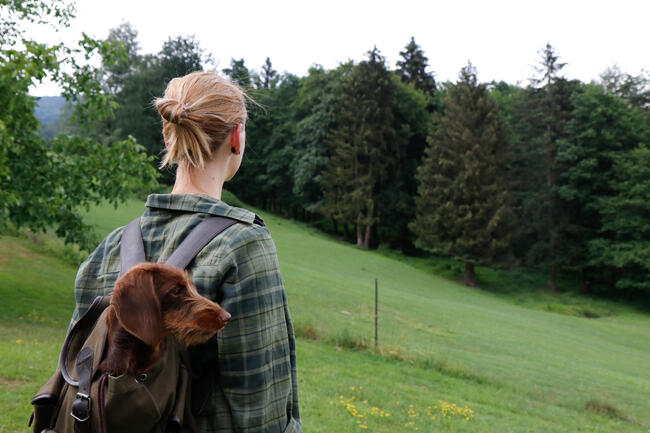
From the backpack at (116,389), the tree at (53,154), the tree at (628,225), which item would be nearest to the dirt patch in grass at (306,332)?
the tree at (53,154)

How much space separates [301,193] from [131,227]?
5031 cm

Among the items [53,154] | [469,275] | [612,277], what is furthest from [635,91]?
[53,154]

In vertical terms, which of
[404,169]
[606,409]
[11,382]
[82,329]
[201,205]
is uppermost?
[404,169]

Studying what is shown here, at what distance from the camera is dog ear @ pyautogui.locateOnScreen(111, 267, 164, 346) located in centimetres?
134

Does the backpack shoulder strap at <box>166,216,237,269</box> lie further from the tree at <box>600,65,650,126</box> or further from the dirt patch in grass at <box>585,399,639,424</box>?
the tree at <box>600,65,650,126</box>

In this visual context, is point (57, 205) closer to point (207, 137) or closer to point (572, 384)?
point (207, 137)

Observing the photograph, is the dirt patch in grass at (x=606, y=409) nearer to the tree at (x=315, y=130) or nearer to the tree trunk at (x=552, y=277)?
the tree trunk at (x=552, y=277)

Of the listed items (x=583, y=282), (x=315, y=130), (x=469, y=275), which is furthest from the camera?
(x=315, y=130)

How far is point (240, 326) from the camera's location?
1.54 metres

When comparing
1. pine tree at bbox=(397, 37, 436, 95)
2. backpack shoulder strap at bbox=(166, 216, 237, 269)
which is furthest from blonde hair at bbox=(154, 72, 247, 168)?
pine tree at bbox=(397, 37, 436, 95)

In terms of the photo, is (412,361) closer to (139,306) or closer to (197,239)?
(197,239)

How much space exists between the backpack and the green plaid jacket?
0.05 meters

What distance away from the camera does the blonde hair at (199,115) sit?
65.8 inches

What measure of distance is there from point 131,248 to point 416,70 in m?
58.7
